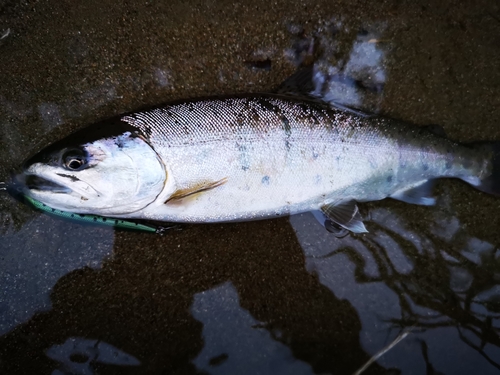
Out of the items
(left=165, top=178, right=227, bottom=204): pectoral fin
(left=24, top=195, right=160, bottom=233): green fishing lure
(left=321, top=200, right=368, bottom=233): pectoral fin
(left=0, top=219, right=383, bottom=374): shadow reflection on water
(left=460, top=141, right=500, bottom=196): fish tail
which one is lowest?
(left=0, top=219, right=383, bottom=374): shadow reflection on water

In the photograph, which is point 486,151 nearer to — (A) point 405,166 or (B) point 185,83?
(A) point 405,166

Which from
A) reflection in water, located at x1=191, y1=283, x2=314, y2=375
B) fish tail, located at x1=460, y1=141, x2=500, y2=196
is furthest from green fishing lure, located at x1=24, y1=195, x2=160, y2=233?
fish tail, located at x1=460, y1=141, x2=500, y2=196

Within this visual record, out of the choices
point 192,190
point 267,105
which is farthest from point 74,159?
point 267,105

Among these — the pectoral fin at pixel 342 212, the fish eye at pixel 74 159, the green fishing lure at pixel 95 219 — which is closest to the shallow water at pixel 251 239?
the green fishing lure at pixel 95 219

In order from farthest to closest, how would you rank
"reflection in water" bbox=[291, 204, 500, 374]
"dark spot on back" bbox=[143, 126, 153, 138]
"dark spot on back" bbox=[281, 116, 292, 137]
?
"reflection in water" bbox=[291, 204, 500, 374]
"dark spot on back" bbox=[281, 116, 292, 137]
"dark spot on back" bbox=[143, 126, 153, 138]

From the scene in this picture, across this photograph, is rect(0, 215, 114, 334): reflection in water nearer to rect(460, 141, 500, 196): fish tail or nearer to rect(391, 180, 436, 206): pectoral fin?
rect(391, 180, 436, 206): pectoral fin

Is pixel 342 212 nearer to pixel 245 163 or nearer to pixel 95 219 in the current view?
pixel 245 163
